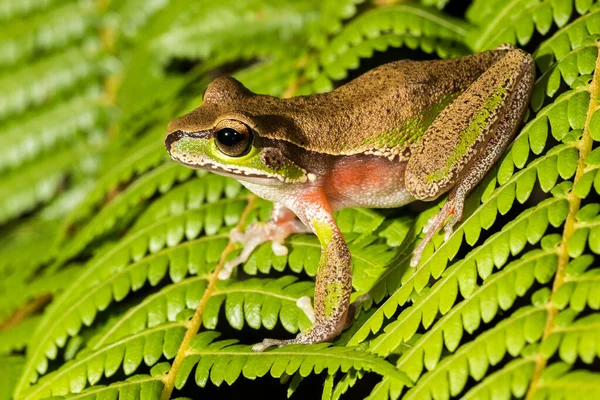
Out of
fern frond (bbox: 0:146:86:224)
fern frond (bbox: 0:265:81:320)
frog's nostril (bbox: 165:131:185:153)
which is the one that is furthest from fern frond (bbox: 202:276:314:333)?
fern frond (bbox: 0:146:86:224)

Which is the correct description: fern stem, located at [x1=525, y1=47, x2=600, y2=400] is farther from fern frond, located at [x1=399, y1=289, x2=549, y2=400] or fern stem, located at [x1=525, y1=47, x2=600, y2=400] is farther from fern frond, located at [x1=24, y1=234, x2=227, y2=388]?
fern frond, located at [x1=24, y1=234, x2=227, y2=388]

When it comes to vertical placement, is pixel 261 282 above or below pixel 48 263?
below

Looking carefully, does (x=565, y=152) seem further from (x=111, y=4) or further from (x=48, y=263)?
(x=111, y=4)

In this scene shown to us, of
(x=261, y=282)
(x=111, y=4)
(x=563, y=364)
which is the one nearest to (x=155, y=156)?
(x=261, y=282)

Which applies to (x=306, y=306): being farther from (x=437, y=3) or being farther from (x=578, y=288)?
(x=437, y=3)

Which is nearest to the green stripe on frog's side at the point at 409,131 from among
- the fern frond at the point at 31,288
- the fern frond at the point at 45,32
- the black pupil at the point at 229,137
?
the black pupil at the point at 229,137


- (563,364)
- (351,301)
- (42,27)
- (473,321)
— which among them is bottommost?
(563,364)

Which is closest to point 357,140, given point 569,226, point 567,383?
point 569,226
